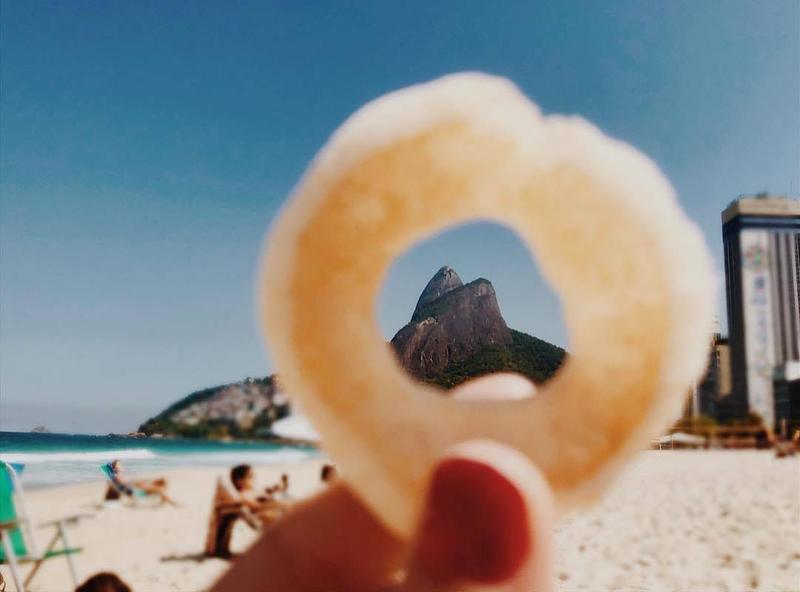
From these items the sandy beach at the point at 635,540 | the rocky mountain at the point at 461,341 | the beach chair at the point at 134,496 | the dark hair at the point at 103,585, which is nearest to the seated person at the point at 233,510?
the sandy beach at the point at 635,540

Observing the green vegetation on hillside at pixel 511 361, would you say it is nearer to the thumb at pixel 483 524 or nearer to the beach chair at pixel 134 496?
the beach chair at pixel 134 496

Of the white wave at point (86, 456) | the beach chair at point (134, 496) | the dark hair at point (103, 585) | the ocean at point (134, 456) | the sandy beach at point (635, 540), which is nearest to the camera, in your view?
the dark hair at point (103, 585)

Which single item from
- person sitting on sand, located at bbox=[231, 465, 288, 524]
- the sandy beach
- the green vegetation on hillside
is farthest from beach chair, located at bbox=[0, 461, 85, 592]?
the green vegetation on hillside

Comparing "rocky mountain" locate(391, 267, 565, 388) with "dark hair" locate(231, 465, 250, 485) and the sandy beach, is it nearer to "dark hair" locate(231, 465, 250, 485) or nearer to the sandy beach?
the sandy beach

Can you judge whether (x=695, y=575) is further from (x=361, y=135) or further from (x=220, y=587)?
(x=361, y=135)

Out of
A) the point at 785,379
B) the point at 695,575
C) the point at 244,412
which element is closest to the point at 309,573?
the point at 695,575

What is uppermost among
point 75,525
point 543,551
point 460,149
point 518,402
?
point 460,149
